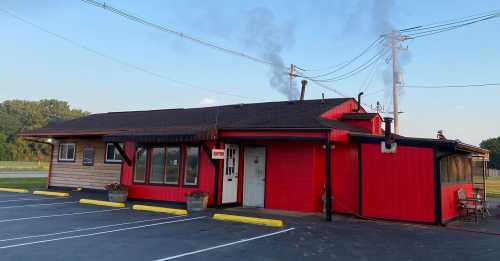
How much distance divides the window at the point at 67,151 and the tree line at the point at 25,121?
52.0 metres

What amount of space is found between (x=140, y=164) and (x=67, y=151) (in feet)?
22.2

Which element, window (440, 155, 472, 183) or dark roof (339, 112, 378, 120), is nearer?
window (440, 155, 472, 183)

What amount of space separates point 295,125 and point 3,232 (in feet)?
25.7

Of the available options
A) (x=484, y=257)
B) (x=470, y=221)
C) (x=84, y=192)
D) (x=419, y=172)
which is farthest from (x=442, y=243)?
(x=84, y=192)

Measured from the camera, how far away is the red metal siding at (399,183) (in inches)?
417

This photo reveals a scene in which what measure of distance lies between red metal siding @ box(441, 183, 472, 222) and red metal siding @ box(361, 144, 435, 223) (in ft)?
1.82

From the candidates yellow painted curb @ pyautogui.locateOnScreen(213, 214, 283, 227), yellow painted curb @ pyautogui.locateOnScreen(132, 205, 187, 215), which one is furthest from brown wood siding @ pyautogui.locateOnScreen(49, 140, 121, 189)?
yellow painted curb @ pyautogui.locateOnScreen(213, 214, 283, 227)

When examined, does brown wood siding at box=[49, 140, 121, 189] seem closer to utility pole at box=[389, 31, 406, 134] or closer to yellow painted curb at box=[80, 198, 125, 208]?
yellow painted curb at box=[80, 198, 125, 208]

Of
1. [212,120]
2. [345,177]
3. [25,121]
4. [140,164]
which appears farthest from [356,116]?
[25,121]

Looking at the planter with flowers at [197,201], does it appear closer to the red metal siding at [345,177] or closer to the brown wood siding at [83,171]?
the red metal siding at [345,177]

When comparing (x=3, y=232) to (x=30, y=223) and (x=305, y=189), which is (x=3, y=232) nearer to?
(x=30, y=223)

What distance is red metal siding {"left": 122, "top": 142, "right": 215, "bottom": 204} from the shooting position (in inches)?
525

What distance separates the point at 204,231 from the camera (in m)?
8.94

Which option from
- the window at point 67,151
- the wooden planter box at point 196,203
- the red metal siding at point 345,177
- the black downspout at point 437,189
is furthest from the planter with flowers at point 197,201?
the window at point 67,151
